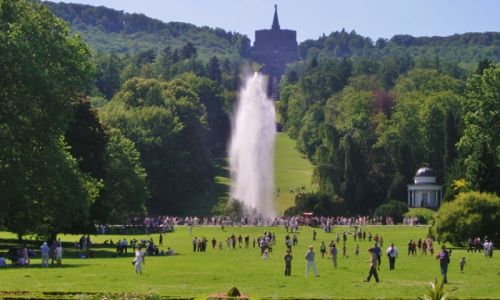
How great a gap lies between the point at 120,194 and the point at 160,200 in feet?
102

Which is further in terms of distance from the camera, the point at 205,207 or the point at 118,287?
the point at 205,207

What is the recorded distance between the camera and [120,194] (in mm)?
96688

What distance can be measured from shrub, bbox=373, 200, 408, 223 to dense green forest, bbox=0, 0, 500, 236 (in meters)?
4.60

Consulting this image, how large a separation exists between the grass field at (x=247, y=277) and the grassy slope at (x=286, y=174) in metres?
60.7

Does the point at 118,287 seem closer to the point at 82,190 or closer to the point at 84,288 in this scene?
the point at 84,288

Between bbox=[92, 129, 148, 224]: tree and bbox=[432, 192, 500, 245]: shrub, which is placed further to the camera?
bbox=[92, 129, 148, 224]: tree

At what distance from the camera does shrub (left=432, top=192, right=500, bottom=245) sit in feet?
234

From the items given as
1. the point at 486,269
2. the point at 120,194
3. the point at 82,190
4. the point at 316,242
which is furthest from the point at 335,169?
the point at 486,269

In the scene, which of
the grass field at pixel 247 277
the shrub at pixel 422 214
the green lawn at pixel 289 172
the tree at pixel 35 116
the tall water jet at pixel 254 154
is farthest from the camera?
the green lawn at pixel 289 172

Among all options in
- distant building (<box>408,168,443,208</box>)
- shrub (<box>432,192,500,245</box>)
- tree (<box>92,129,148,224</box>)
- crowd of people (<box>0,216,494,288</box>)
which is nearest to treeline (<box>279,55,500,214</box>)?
distant building (<box>408,168,443,208</box>)

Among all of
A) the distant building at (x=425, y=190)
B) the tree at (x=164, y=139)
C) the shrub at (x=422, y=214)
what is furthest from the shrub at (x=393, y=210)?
the tree at (x=164, y=139)

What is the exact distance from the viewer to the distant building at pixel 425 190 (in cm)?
12294

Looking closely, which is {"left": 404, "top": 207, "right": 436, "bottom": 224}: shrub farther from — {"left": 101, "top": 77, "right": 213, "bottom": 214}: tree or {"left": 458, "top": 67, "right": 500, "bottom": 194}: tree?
{"left": 101, "top": 77, "right": 213, "bottom": 214}: tree

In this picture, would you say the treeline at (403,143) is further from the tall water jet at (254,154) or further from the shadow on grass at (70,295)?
the shadow on grass at (70,295)
